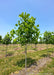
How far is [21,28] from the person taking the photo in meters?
8.87

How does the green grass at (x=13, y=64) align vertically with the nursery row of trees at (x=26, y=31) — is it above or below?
below

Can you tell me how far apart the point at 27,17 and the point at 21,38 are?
2.91m

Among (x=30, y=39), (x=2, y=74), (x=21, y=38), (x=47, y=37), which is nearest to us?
(x=2, y=74)

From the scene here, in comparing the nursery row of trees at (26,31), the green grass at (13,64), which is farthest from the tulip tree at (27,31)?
the green grass at (13,64)

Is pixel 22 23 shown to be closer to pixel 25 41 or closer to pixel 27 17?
pixel 27 17

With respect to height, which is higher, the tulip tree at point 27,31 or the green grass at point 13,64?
the tulip tree at point 27,31

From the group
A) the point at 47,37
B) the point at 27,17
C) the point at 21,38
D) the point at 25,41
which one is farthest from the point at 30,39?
the point at 47,37

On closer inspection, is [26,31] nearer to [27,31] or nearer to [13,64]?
[27,31]

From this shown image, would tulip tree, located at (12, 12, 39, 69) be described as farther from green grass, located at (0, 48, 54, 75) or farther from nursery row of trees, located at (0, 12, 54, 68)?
green grass, located at (0, 48, 54, 75)

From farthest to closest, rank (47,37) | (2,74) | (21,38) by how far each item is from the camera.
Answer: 1. (47,37)
2. (21,38)
3. (2,74)

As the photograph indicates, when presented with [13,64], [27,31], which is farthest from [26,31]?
[13,64]

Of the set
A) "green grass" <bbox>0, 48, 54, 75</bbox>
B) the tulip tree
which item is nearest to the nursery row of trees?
the tulip tree

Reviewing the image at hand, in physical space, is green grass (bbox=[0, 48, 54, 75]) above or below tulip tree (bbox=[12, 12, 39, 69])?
below

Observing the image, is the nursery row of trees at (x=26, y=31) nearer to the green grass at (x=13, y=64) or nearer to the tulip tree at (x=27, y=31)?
the tulip tree at (x=27, y=31)
